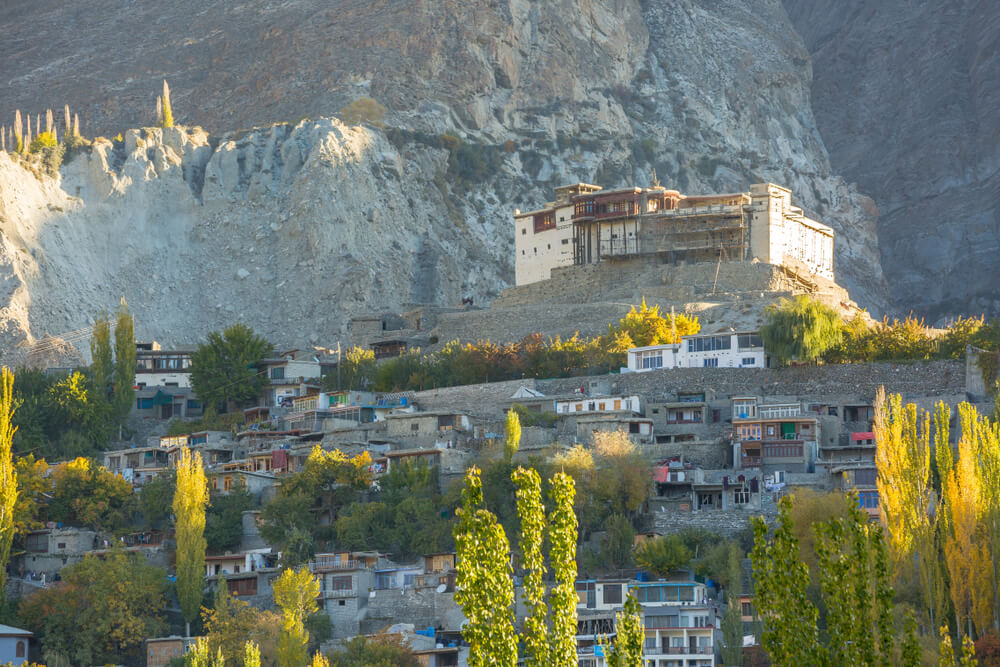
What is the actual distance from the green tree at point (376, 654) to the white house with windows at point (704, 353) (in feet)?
70.6

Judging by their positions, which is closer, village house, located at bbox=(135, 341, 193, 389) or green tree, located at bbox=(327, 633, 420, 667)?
green tree, located at bbox=(327, 633, 420, 667)

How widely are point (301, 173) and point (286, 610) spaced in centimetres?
5089

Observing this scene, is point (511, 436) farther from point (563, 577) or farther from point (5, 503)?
A: point (563, 577)

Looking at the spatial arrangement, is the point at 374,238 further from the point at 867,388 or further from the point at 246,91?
the point at 867,388

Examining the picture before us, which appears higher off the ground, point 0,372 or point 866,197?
point 866,197

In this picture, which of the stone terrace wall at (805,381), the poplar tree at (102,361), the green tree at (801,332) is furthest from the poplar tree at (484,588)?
the poplar tree at (102,361)

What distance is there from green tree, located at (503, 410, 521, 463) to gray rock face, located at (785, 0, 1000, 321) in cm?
5722

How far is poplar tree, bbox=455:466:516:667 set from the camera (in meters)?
24.2

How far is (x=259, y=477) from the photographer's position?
204 ft

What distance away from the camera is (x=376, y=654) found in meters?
47.3

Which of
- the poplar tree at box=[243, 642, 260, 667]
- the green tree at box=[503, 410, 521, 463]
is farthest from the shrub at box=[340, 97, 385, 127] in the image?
the poplar tree at box=[243, 642, 260, 667]

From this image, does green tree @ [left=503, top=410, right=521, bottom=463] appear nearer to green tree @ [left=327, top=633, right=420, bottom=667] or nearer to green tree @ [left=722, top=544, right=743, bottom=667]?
green tree @ [left=327, top=633, right=420, bottom=667]

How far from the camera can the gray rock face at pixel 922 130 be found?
4540 inches

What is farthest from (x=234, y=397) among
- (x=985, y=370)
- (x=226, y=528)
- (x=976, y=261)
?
(x=976, y=261)
